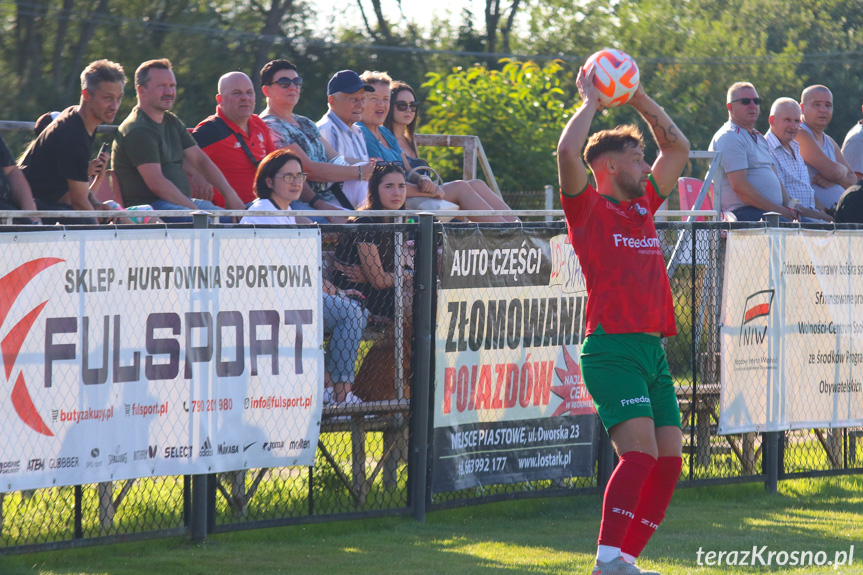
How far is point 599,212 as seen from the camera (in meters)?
5.78

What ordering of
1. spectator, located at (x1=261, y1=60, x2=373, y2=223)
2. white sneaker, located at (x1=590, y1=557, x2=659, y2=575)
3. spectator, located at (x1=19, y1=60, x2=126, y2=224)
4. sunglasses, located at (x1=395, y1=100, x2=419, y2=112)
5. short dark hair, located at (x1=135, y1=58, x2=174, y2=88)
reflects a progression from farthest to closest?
sunglasses, located at (x1=395, y1=100, x2=419, y2=112) → spectator, located at (x1=261, y1=60, x2=373, y2=223) → short dark hair, located at (x1=135, y1=58, x2=174, y2=88) → spectator, located at (x1=19, y1=60, x2=126, y2=224) → white sneaker, located at (x1=590, y1=557, x2=659, y2=575)

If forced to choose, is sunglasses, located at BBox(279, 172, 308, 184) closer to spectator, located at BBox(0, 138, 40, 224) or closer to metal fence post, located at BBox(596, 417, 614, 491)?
spectator, located at BBox(0, 138, 40, 224)

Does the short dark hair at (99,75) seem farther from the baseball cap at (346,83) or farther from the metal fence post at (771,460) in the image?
the metal fence post at (771,460)

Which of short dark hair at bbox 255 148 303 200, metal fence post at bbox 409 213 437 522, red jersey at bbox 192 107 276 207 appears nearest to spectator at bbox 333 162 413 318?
metal fence post at bbox 409 213 437 522

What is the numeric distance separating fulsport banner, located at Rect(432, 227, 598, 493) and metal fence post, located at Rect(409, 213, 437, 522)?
2.6 inches

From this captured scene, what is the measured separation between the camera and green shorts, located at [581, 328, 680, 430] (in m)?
5.62

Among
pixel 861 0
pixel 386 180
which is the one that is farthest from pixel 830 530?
pixel 861 0

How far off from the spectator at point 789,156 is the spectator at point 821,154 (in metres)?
0.47

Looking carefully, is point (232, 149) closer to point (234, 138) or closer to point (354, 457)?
point (234, 138)

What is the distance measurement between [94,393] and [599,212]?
2728mm

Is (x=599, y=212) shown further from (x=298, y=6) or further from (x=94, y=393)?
(x=298, y=6)

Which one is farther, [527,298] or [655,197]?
[527,298]

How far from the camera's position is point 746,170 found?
1058 centimetres

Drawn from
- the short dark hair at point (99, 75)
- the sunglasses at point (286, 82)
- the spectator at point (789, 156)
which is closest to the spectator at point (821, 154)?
the spectator at point (789, 156)
